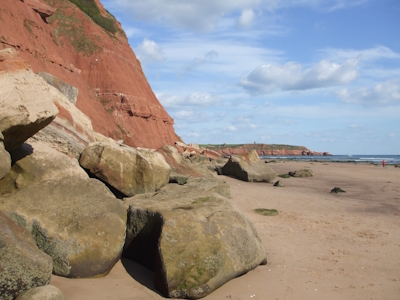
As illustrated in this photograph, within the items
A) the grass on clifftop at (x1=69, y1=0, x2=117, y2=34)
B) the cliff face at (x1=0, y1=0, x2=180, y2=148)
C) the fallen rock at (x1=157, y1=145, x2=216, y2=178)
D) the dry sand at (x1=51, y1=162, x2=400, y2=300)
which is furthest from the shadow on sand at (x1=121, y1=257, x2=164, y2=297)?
the grass on clifftop at (x1=69, y1=0, x2=117, y2=34)

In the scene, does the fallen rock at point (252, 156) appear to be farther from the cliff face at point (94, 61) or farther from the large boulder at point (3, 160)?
the large boulder at point (3, 160)

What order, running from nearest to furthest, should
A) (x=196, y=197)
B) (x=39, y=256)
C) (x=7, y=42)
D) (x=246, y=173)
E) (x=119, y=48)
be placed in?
1. (x=39, y=256)
2. (x=196, y=197)
3. (x=7, y=42)
4. (x=246, y=173)
5. (x=119, y=48)

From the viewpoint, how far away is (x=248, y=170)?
18.2 m

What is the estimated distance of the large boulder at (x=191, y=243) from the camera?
15.0 ft

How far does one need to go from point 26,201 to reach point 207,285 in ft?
9.03

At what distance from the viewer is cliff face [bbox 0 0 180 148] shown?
19.6 meters

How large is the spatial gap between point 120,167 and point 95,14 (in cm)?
2956

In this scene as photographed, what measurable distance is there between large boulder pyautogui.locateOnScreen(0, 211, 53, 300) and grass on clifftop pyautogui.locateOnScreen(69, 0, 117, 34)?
31.9 metres

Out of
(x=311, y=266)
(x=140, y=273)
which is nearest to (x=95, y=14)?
(x=140, y=273)

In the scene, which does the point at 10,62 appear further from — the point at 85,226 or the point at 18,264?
the point at 18,264

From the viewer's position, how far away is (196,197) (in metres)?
6.37

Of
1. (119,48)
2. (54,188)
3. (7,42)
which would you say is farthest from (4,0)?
(54,188)

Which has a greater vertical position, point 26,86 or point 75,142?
point 26,86

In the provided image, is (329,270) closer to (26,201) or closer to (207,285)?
(207,285)
